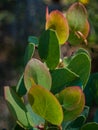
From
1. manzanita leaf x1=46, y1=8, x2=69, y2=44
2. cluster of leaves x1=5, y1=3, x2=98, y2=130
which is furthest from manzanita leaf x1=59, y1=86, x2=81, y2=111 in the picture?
manzanita leaf x1=46, y1=8, x2=69, y2=44

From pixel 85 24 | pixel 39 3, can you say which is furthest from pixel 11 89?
pixel 39 3

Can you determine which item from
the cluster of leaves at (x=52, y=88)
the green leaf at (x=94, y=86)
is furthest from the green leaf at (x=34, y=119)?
the green leaf at (x=94, y=86)

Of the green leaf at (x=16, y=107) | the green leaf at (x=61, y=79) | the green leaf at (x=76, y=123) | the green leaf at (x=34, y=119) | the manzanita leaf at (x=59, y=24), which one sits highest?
the manzanita leaf at (x=59, y=24)

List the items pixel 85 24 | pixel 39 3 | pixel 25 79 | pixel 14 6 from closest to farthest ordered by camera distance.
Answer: pixel 25 79
pixel 85 24
pixel 39 3
pixel 14 6

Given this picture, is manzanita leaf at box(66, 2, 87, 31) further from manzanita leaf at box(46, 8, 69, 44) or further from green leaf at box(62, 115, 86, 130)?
green leaf at box(62, 115, 86, 130)

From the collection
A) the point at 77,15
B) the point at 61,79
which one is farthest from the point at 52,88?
the point at 77,15

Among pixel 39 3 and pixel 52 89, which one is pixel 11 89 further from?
pixel 39 3

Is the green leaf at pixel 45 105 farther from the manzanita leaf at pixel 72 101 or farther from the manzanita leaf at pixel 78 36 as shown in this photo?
the manzanita leaf at pixel 78 36
